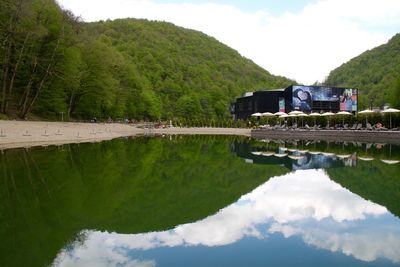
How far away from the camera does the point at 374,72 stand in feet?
297

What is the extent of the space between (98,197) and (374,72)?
91.9 m

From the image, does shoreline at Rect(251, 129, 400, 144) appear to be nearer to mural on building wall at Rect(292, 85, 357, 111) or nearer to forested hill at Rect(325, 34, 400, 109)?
mural on building wall at Rect(292, 85, 357, 111)

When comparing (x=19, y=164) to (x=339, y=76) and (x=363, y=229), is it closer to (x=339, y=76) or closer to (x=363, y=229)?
(x=363, y=229)

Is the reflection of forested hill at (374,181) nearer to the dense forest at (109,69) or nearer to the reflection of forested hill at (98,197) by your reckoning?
the reflection of forested hill at (98,197)

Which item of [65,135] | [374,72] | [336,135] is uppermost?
[374,72]

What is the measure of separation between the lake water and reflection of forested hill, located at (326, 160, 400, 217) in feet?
0.09

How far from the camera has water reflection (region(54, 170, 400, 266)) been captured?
5.11m

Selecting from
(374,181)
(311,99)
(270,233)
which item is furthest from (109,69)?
(270,233)

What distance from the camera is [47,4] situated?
39.0 metres

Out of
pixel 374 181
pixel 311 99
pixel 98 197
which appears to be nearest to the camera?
pixel 98 197

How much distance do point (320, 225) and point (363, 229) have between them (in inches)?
24.9

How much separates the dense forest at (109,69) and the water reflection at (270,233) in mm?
30815

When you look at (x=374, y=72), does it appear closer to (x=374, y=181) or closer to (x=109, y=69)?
(x=109, y=69)

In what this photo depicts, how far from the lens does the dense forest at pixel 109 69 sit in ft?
118
